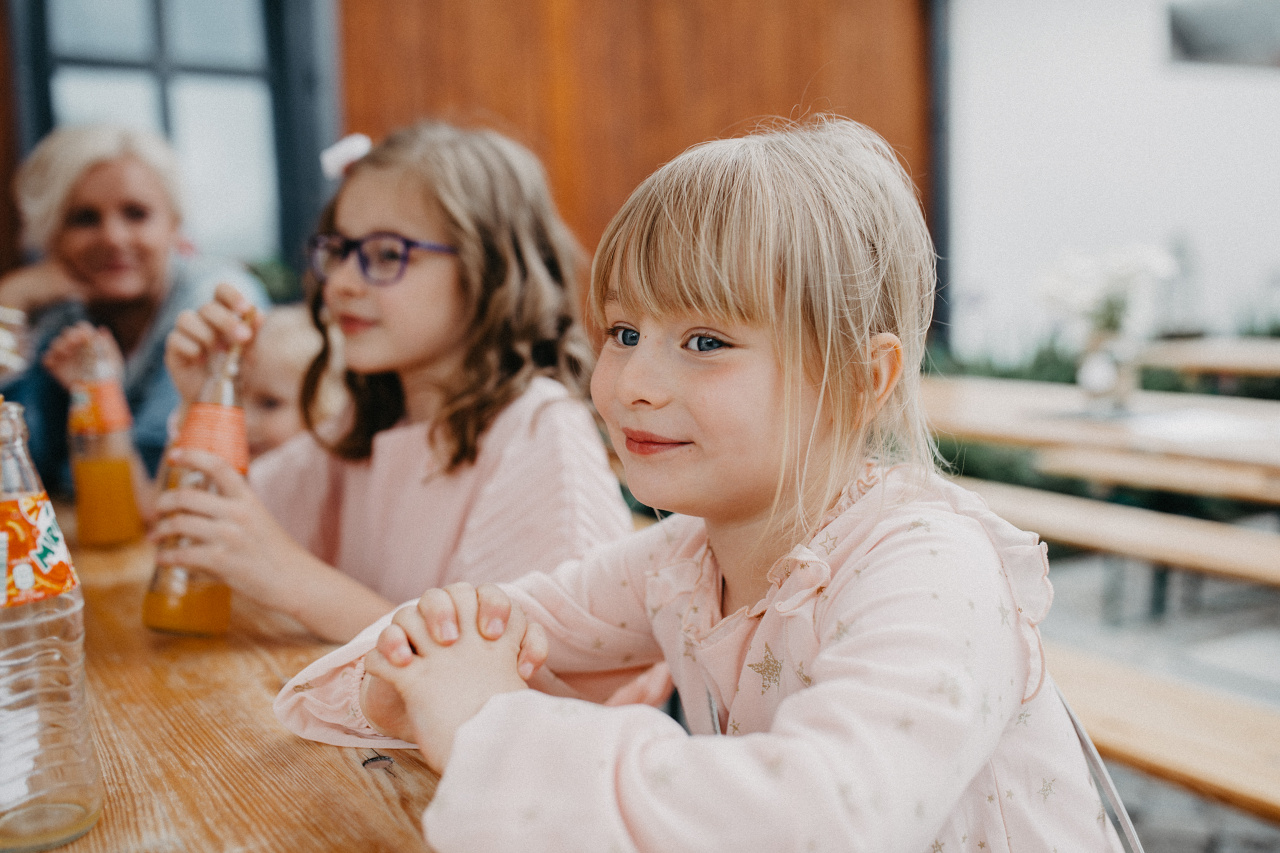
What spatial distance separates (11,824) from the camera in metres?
0.63

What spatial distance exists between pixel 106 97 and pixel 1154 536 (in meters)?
3.68

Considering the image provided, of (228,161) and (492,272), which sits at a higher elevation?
(228,161)

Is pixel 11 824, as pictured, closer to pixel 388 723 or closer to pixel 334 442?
pixel 388 723

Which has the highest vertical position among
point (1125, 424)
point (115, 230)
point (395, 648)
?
point (115, 230)

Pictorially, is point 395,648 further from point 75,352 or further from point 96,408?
point 75,352

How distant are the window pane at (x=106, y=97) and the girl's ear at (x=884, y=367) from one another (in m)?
3.42

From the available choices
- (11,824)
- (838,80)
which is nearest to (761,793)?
(11,824)

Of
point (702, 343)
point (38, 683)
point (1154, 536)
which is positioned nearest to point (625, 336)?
point (702, 343)

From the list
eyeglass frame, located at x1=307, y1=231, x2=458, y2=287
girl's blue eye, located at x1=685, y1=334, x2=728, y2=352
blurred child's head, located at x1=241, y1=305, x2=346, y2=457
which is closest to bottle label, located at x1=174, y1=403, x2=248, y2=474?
eyeglass frame, located at x1=307, y1=231, x2=458, y2=287

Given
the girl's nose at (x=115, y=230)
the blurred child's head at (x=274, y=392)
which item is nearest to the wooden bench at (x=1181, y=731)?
the blurred child's head at (x=274, y=392)

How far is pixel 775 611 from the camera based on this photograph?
765mm

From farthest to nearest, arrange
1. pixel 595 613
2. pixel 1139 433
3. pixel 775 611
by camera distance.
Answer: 1. pixel 1139 433
2. pixel 595 613
3. pixel 775 611

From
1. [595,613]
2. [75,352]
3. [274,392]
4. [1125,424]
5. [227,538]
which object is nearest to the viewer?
[595,613]

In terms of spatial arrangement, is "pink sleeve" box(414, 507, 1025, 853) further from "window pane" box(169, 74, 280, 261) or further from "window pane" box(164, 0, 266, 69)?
"window pane" box(164, 0, 266, 69)
